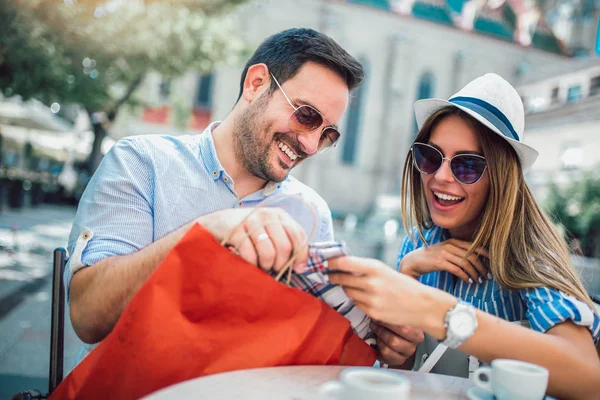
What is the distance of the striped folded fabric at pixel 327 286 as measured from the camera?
4.18ft

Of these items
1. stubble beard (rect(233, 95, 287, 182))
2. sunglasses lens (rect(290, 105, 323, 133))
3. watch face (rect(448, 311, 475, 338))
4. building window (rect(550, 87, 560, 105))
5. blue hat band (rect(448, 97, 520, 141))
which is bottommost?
watch face (rect(448, 311, 475, 338))

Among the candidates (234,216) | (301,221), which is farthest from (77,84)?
(234,216)

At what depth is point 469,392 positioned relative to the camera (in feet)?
4.17

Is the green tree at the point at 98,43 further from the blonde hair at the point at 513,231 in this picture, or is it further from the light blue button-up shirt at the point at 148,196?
the blonde hair at the point at 513,231

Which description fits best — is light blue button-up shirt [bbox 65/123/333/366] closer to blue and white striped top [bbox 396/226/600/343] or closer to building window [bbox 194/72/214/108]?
blue and white striped top [bbox 396/226/600/343]

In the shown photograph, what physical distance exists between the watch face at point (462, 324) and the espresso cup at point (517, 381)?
0.48ft

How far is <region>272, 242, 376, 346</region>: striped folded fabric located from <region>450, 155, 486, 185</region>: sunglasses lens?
2.62 feet

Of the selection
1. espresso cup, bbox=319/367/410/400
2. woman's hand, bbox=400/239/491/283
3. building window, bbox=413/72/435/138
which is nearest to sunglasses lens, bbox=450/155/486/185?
woman's hand, bbox=400/239/491/283

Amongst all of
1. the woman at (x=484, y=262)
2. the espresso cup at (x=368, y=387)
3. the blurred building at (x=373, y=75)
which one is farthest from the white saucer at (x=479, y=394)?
the blurred building at (x=373, y=75)

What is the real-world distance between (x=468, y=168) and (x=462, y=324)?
2.79 ft

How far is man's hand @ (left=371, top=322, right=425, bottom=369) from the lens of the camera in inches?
60.5

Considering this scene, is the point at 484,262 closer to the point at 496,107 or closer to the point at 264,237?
the point at 496,107

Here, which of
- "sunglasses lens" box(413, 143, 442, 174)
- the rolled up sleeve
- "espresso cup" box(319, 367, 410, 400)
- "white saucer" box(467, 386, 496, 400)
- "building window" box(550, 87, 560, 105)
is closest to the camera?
"espresso cup" box(319, 367, 410, 400)

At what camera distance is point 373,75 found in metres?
28.6
